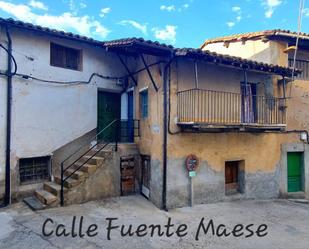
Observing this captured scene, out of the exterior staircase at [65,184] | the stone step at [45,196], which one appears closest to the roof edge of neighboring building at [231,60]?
the exterior staircase at [65,184]

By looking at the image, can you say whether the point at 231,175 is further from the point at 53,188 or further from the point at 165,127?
the point at 53,188

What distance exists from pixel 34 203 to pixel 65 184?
1073 mm

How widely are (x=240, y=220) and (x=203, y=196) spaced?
1.63 meters

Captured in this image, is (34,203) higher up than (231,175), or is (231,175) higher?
(231,175)

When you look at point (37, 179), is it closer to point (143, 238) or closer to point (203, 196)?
point (143, 238)

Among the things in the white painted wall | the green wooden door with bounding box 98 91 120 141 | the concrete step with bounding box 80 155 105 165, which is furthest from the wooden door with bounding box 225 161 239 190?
the white painted wall

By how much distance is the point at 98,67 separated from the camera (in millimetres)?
11023

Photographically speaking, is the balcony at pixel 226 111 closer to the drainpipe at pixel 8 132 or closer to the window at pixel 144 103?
the window at pixel 144 103

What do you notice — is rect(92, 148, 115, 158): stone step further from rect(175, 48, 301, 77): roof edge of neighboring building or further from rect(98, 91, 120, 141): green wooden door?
rect(175, 48, 301, 77): roof edge of neighboring building

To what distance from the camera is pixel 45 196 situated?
329 inches

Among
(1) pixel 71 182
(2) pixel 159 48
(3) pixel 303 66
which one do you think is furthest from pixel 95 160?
(3) pixel 303 66

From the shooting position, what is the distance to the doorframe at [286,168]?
11242mm

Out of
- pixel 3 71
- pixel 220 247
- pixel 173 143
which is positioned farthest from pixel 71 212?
pixel 3 71

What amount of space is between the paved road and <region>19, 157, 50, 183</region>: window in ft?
3.34
